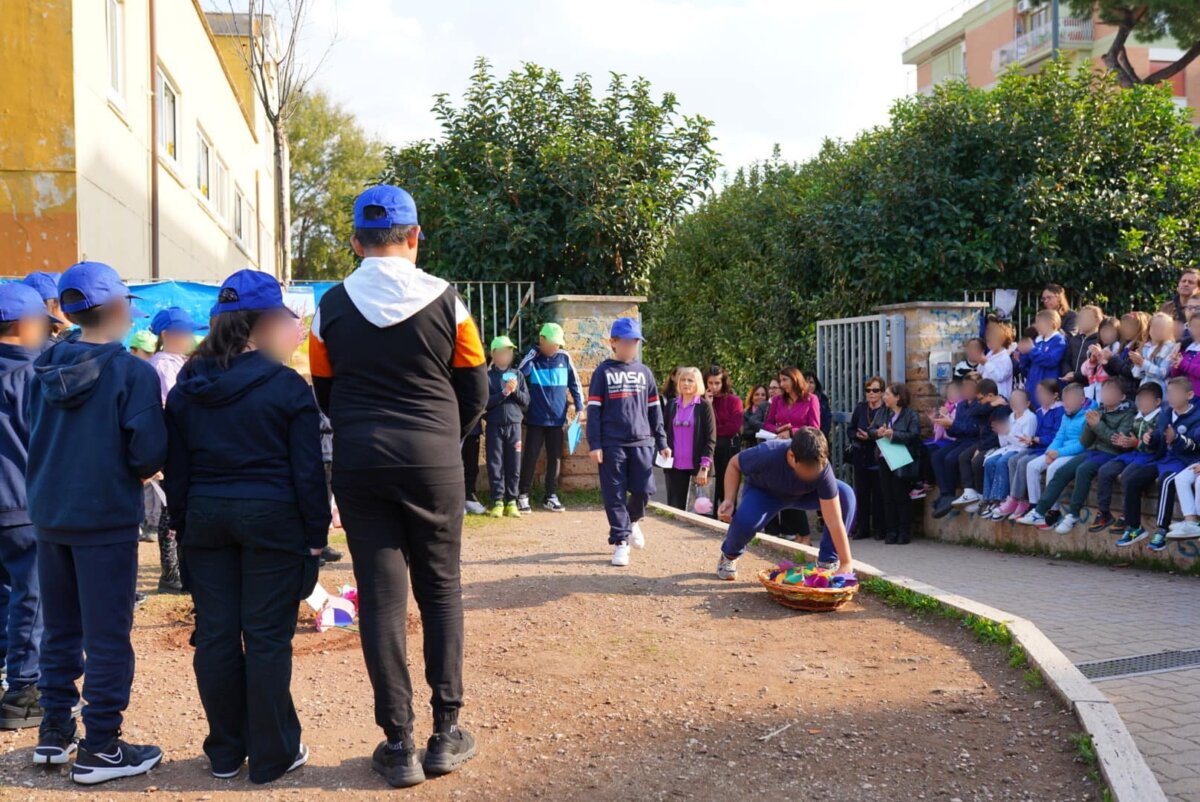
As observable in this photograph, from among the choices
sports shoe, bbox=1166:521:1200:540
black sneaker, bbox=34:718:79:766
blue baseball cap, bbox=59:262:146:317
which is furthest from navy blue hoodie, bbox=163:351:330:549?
sports shoe, bbox=1166:521:1200:540

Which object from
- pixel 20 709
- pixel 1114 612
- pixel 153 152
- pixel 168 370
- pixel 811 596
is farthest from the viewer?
pixel 153 152

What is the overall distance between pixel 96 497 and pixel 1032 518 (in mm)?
8997

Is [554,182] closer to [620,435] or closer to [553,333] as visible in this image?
[553,333]

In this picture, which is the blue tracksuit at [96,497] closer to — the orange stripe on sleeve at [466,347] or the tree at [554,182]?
the orange stripe on sleeve at [466,347]

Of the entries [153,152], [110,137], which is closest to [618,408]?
[110,137]

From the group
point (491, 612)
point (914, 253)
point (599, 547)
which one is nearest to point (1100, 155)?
point (914, 253)

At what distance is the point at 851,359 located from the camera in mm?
13664

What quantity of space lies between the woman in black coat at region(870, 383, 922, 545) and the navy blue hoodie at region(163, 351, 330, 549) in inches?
358

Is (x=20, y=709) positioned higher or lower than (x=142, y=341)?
lower

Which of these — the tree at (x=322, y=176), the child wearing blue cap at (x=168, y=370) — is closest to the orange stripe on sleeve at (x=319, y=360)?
the child wearing blue cap at (x=168, y=370)

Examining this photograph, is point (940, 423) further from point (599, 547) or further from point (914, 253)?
point (599, 547)

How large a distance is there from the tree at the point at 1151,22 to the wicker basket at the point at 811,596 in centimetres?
2369

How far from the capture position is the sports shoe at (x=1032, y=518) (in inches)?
410

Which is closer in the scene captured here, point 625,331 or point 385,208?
point 385,208
